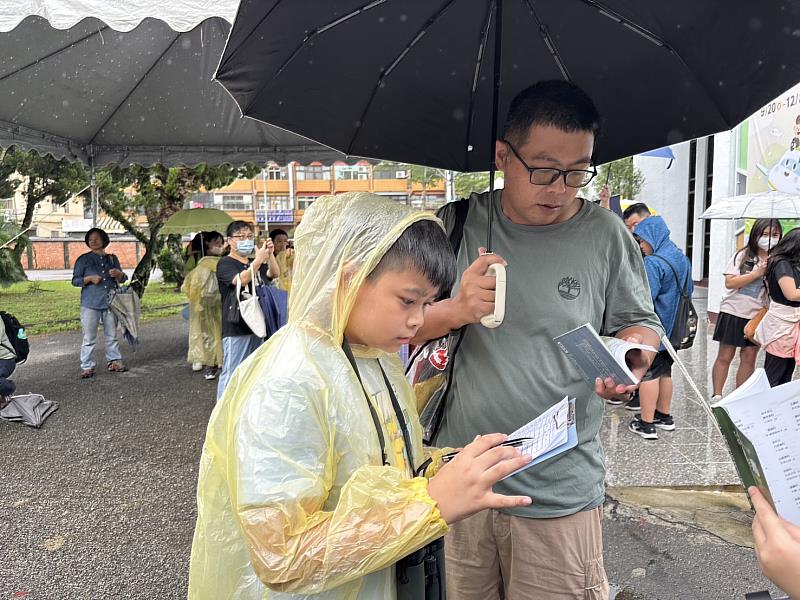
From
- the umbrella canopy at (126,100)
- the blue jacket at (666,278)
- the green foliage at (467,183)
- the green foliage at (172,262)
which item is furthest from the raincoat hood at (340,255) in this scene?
the green foliage at (467,183)

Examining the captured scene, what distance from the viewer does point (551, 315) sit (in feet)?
5.51

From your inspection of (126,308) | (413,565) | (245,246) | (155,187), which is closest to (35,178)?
(155,187)

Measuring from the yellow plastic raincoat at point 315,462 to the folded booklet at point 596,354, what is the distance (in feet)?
1.51

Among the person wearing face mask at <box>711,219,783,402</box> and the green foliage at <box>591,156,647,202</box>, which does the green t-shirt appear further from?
the green foliage at <box>591,156,647,202</box>

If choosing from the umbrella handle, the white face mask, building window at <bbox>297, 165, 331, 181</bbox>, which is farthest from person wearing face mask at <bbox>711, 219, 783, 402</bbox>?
building window at <bbox>297, 165, 331, 181</bbox>

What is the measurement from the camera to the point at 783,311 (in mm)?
4734

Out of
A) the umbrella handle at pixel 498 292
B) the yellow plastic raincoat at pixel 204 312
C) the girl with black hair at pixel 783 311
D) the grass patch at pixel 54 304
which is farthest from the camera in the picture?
the grass patch at pixel 54 304

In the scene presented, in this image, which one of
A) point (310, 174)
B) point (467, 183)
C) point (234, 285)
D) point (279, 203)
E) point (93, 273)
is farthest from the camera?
point (310, 174)

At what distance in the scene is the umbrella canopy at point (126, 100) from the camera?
17.4ft

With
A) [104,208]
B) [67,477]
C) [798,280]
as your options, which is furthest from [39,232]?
[798,280]

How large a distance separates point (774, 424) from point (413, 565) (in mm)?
803

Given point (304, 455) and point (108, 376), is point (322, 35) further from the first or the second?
point (108, 376)

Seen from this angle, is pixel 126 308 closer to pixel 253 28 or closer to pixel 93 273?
pixel 93 273

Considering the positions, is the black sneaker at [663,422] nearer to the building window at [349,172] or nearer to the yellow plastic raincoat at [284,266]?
the yellow plastic raincoat at [284,266]
